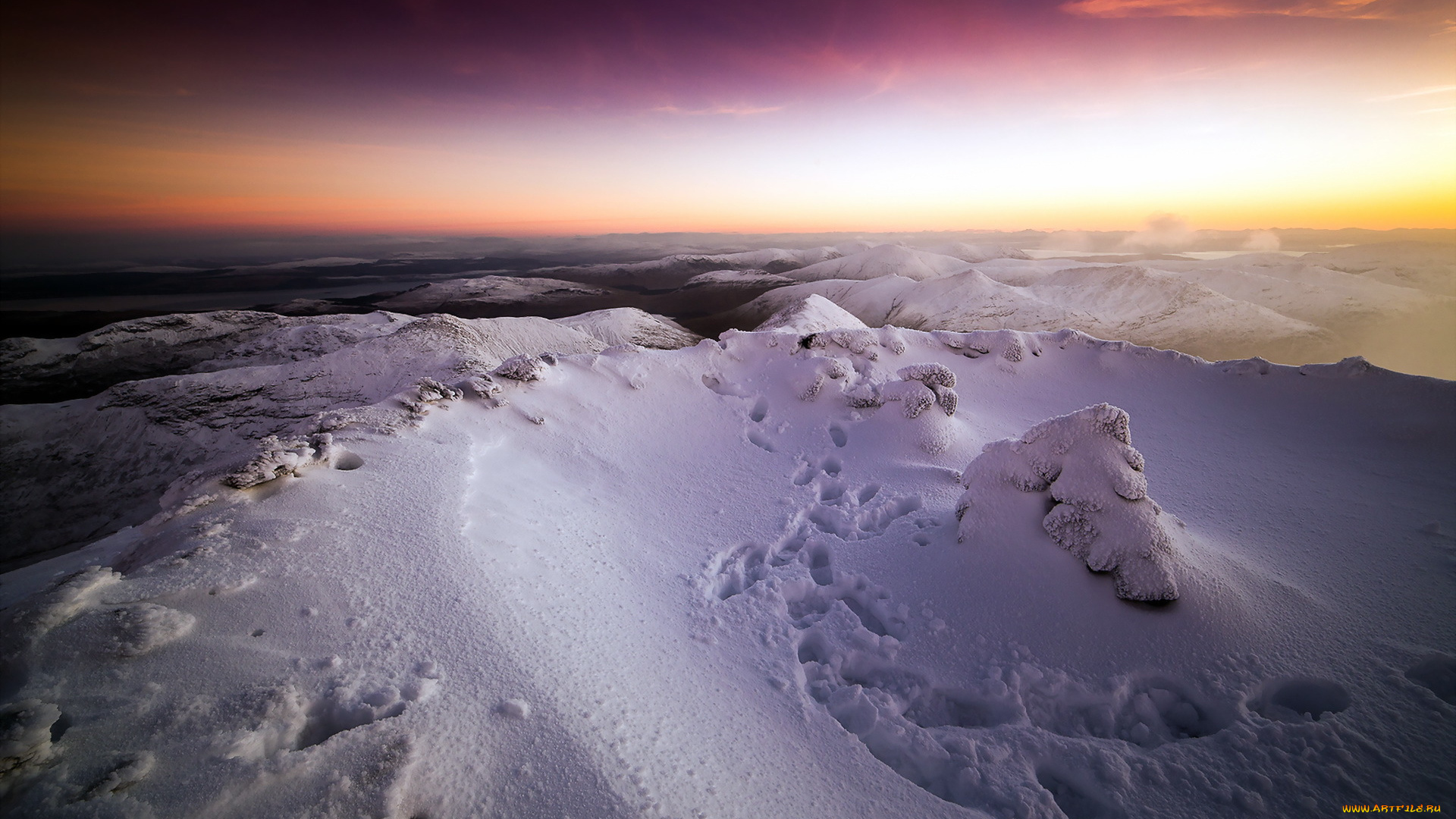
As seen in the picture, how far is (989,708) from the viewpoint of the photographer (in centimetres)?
653

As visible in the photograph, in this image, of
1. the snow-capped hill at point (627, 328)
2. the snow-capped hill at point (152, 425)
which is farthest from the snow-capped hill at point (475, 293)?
the snow-capped hill at point (152, 425)

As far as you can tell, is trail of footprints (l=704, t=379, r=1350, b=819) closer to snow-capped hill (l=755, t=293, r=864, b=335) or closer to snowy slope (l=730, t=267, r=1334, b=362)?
snow-capped hill (l=755, t=293, r=864, b=335)

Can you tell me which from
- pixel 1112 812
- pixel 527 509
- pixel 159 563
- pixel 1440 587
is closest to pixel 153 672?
pixel 159 563

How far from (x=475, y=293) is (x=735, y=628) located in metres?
193

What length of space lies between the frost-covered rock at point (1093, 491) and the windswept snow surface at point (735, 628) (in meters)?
0.07

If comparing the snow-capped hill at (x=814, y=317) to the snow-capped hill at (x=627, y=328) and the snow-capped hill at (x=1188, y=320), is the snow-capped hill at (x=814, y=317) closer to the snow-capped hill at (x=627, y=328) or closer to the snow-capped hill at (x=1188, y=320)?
the snow-capped hill at (x=627, y=328)

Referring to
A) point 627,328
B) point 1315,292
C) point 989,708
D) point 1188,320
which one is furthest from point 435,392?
point 1315,292

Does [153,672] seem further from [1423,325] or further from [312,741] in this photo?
[1423,325]

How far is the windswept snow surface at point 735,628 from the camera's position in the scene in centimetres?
475

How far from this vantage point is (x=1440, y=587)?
7762 mm

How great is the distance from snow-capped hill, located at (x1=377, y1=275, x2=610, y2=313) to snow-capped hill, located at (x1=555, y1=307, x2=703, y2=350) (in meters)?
74.9

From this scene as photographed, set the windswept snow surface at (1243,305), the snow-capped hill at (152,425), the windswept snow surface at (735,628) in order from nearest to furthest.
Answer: the windswept snow surface at (735,628), the snow-capped hill at (152,425), the windswept snow surface at (1243,305)

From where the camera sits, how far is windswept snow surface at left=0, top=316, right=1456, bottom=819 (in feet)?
15.6

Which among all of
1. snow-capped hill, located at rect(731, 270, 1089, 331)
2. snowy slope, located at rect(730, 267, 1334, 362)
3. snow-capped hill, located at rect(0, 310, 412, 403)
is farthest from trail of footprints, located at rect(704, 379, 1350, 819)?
snow-capped hill, located at rect(0, 310, 412, 403)
